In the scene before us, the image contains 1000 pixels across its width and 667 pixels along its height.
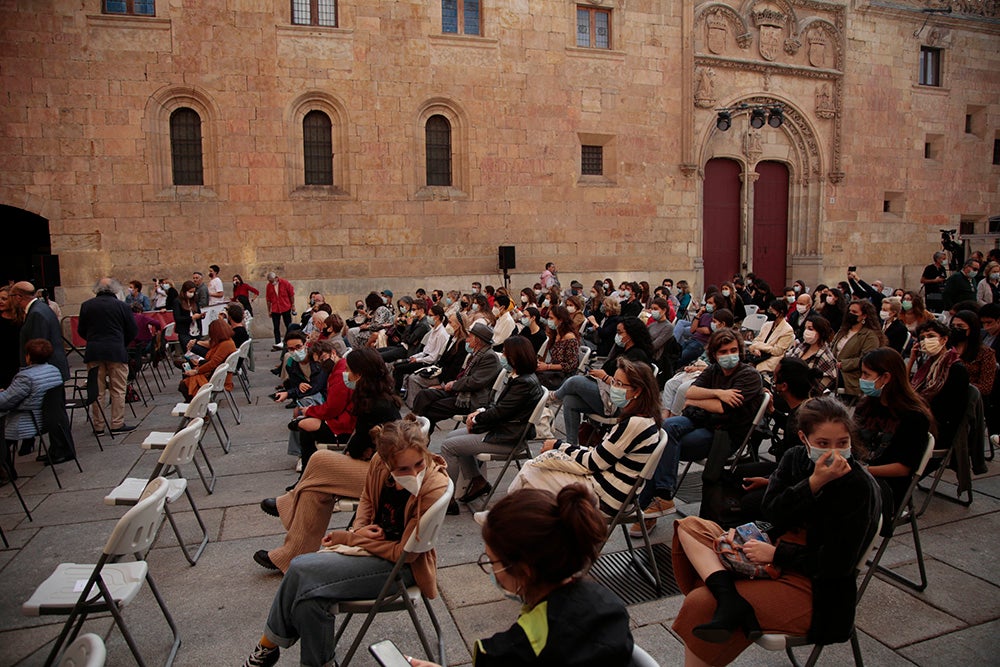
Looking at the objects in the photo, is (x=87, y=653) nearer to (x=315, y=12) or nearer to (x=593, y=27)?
(x=315, y=12)

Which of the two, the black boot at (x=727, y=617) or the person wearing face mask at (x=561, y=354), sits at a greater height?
the person wearing face mask at (x=561, y=354)

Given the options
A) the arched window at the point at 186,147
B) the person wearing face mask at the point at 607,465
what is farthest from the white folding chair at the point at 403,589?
the arched window at the point at 186,147

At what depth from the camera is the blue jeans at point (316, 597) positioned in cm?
283

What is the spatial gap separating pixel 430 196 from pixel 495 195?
5.16 feet

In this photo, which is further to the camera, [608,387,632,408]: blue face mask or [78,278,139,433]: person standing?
Answer: [78,278,139,433]: person standing

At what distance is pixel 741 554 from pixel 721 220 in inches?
696

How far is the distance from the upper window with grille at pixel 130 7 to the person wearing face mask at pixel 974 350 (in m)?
14.9

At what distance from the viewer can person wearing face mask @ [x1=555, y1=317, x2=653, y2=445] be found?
5.99 meters

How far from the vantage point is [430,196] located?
1549 centimetres

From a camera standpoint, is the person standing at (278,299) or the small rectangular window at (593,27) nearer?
the person standing at (278,299)

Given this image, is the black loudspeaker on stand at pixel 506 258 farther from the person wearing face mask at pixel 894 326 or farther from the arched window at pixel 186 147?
the person wearing face mask at pixel 894 326

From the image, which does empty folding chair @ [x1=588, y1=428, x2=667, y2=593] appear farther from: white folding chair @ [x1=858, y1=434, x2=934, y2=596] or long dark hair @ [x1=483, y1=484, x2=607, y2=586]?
long dark hair @ [x1=483, y1=484, x2=607, y2=586]

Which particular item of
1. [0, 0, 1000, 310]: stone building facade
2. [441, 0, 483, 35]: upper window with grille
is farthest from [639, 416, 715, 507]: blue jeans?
[441, 0, 483, 35]: upper window with grille

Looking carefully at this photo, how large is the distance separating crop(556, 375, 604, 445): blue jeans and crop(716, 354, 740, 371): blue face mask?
54.1 inches
